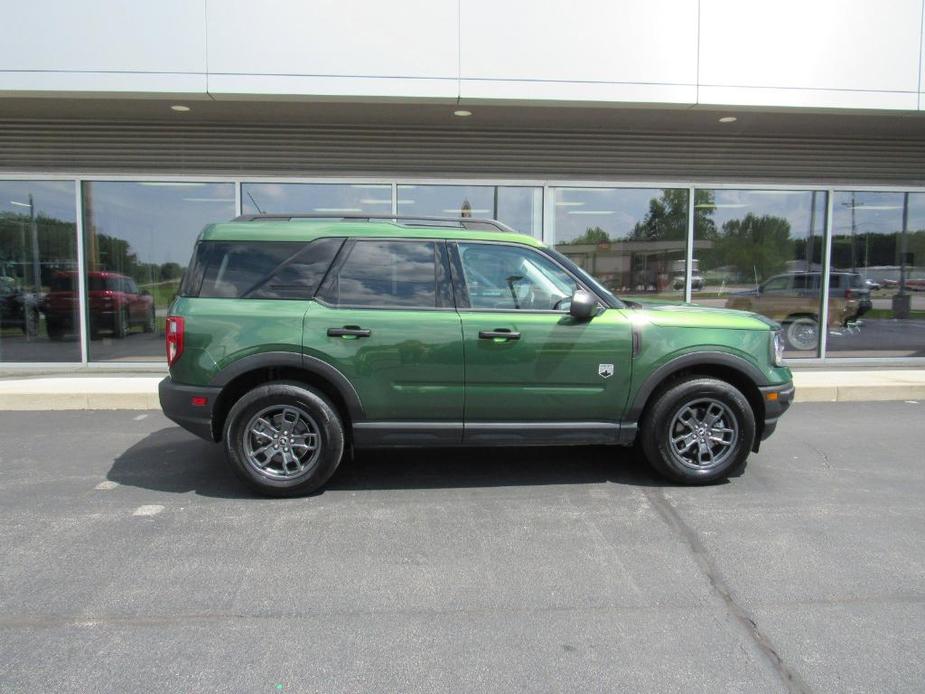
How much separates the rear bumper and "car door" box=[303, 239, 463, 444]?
0.79m

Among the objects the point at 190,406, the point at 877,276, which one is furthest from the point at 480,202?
the point at 877,276

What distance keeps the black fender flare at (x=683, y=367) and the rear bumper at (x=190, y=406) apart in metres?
3.00

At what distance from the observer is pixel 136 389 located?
7.67m

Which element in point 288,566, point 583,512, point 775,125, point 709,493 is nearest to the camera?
point 288,566

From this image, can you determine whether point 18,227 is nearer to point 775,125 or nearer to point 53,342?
point 53,342

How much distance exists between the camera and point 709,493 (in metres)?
4.59

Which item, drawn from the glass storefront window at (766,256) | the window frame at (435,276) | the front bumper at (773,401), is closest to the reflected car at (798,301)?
the glass storefront window at (766,256)

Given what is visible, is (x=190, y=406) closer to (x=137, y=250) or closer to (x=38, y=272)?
(x=137, y=250)

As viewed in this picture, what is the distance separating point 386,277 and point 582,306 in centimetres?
142

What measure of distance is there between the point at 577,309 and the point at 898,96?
6898 mm

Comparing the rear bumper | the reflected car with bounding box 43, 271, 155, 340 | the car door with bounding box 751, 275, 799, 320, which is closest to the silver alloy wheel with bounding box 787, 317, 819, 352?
the car door with bounding box 751, 275, 799, 320

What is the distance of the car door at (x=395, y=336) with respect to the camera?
438 cm

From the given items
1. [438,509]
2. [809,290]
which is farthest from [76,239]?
[809,290]

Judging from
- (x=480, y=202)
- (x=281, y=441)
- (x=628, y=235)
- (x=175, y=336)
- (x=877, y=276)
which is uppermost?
(x=480, y=202)
